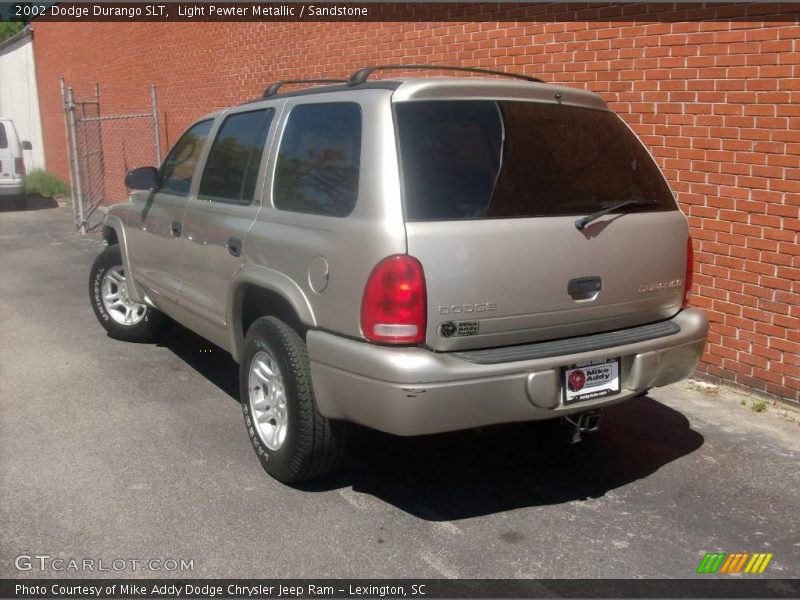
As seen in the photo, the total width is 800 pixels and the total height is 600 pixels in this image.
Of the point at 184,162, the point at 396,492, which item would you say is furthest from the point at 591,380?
the point at 184,162

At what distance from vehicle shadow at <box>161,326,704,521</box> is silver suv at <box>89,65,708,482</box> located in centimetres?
35

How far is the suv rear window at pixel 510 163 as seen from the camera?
11.9 feet

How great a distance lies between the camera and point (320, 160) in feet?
13.5

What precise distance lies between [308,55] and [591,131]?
670 cm

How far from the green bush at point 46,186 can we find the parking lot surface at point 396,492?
51.5 ft

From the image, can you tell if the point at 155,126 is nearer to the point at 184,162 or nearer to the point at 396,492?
Answer: the point at 184,162

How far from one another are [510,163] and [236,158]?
71.9 inches

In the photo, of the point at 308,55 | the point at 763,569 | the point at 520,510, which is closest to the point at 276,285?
the point at 520,510

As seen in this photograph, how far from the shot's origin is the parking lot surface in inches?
142

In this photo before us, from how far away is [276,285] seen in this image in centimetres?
410

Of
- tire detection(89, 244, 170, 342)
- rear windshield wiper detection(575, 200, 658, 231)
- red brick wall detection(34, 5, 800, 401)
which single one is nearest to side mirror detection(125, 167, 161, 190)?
tire detection(89, 244, 170, 342)

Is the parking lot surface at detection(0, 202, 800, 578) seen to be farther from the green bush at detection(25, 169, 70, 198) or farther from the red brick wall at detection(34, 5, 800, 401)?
the green bush at detection(25, 169, 70, 198)

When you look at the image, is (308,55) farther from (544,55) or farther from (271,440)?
(271,440)

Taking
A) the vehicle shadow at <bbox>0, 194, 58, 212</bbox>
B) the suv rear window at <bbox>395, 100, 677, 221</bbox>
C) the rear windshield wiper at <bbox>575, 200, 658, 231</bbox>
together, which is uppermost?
the suv rear window at <bbox>395, 100, 677, 221</bbox>
